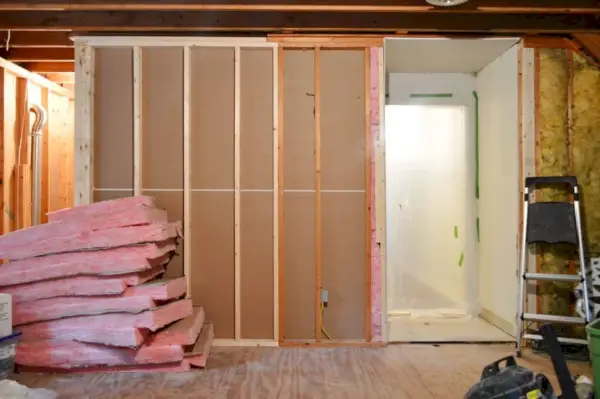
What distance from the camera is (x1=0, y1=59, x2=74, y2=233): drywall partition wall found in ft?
15.4

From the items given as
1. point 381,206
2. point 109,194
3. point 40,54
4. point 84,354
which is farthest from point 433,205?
point 40,54

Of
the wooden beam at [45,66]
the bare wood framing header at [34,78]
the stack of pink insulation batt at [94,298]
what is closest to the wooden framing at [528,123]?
the stack of pink insulation batt at [94,298]

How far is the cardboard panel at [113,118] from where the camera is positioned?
3.86m

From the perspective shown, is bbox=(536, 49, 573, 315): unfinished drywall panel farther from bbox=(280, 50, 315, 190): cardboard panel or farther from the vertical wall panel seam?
the vertical wall panel seam

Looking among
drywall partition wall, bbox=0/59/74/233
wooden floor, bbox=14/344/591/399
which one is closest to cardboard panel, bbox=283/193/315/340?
wooden floor, bbox=14/344/591/399

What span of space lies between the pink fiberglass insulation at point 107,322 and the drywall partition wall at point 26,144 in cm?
203

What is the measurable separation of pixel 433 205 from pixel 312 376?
8.05ft

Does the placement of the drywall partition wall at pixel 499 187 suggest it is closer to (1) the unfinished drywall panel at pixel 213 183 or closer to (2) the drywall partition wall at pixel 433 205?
(2) the drywall partition wall at pixel 433 205

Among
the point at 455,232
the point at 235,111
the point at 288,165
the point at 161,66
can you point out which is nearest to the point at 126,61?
the point at 161,66

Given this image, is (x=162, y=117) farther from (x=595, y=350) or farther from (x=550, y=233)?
(x=595, y=350)

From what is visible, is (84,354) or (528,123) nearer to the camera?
(84,354)

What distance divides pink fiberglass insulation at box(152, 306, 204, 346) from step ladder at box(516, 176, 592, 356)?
2487 millimetres

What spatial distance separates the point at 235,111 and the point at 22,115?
262 centimetres

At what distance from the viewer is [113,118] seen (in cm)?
387
